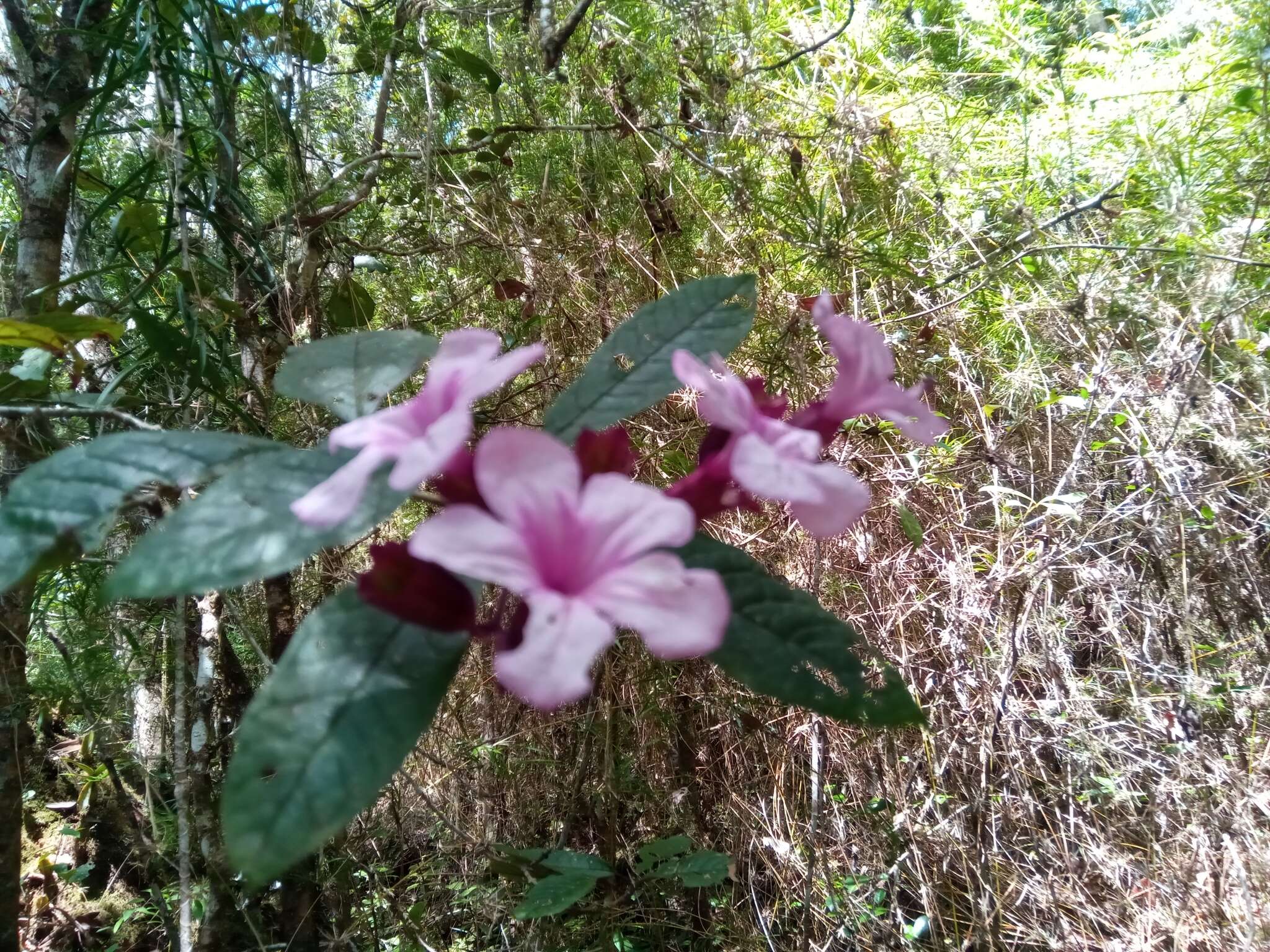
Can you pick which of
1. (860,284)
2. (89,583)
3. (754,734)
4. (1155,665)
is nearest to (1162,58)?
(860,284)

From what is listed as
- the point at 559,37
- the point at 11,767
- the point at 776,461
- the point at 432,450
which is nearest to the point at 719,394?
the point at 776,461

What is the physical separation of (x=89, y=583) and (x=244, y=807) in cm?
112

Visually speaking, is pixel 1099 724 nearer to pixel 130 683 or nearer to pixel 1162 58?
pixel 1162 58

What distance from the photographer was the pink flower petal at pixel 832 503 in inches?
14.1

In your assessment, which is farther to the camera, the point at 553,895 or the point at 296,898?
the point at 296,898

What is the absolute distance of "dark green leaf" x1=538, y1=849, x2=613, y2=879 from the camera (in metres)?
0.77

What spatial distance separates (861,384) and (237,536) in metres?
0.37

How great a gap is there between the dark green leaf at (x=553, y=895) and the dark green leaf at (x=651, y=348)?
523 millimetres

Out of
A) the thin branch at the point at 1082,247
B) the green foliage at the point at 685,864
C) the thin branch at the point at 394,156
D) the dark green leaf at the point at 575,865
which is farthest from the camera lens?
the thin branch at the point at 1082,247

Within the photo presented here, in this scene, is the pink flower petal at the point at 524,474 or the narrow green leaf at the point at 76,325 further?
the narrow green leaf at the point at 76,325

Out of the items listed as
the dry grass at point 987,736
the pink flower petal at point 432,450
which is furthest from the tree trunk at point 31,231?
the pink flower petal at point 432,450

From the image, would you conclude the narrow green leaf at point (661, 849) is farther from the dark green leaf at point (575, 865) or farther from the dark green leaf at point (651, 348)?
the dark green leaf at point (651, 348)

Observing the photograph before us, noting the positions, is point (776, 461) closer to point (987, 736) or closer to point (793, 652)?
point (793, 652)

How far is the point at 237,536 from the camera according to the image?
343 mm
